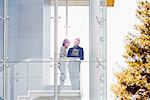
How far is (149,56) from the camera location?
54.3 ft

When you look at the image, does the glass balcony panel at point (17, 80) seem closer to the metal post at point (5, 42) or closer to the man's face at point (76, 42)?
the metal post at point (5, 42)

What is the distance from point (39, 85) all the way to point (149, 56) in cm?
1033

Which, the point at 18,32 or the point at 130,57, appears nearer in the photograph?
the point at 18,32

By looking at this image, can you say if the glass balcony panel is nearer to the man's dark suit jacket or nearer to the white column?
the man's dark suit jacket

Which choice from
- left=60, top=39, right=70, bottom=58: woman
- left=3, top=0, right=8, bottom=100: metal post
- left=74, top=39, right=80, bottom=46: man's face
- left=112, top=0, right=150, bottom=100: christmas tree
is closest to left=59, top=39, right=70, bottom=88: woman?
left=60, top=39, right=70, bottom=58: woman

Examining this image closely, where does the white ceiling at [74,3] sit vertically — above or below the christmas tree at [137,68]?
above


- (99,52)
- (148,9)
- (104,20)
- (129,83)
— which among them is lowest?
(129,83)

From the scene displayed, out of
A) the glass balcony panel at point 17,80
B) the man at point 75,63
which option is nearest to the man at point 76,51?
the man at point 75,63

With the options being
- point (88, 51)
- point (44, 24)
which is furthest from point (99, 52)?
point (44, 24)

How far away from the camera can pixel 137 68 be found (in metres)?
16.3

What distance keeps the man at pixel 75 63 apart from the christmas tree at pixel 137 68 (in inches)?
378

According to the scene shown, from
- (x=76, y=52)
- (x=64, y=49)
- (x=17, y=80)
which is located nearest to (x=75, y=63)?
(x=76, y=52)

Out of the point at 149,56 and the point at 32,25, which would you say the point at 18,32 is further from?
the point at 149,56

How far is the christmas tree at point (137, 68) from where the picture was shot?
16281mm
